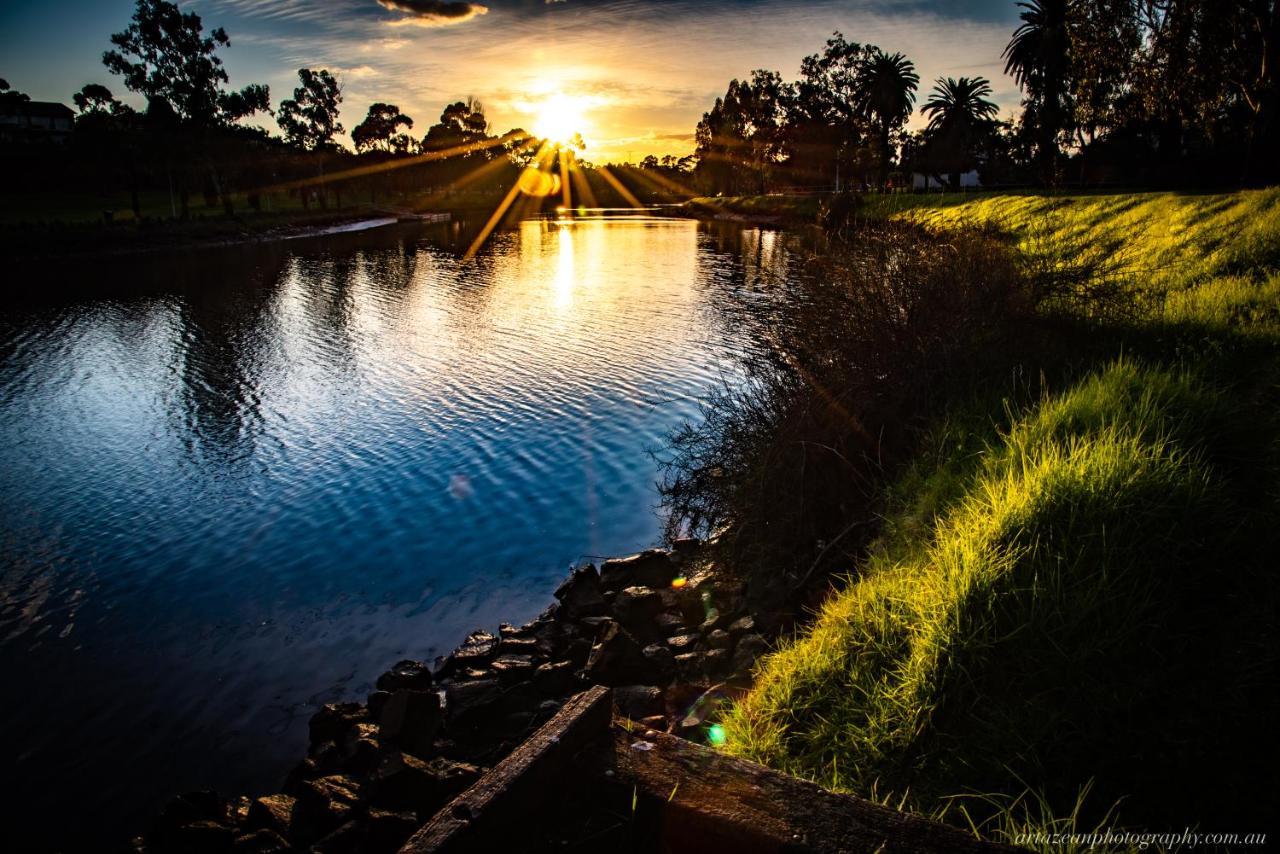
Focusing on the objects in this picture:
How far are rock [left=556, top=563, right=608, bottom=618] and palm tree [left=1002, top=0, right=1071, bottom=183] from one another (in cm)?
5352

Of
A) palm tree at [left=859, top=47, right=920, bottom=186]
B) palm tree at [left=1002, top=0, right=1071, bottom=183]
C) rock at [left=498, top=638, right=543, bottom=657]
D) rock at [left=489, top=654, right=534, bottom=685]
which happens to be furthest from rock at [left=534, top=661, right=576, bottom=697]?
palm tree at [left=859, top=47, right=920, bottom=186]

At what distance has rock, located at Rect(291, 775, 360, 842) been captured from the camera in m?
5.09

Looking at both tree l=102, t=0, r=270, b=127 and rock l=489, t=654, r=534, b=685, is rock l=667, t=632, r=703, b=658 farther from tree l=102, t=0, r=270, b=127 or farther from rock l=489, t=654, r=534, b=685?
tree l=102, t=0, r=270, b=127

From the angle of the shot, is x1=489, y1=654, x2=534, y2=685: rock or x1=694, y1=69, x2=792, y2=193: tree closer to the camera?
x1=489, y1=654, x2=534, y2=685: rock

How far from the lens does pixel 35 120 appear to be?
127 m

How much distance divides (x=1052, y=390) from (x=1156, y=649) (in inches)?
162

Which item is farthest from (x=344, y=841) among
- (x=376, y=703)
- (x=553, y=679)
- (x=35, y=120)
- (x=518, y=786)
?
(x=35, y=120)

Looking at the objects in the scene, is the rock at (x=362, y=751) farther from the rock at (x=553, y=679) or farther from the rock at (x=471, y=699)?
the rock at (x=553, y=679)

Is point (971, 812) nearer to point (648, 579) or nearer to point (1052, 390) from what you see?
point (1052, 390)

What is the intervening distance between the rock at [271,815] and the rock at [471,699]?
1621mm

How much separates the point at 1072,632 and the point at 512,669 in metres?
5.65

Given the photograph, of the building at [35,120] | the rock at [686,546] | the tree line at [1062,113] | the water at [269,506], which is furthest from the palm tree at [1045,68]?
the building at [35,120]

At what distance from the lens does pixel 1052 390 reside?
7387mm

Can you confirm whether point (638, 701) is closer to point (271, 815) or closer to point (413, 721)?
point (413, 721)
